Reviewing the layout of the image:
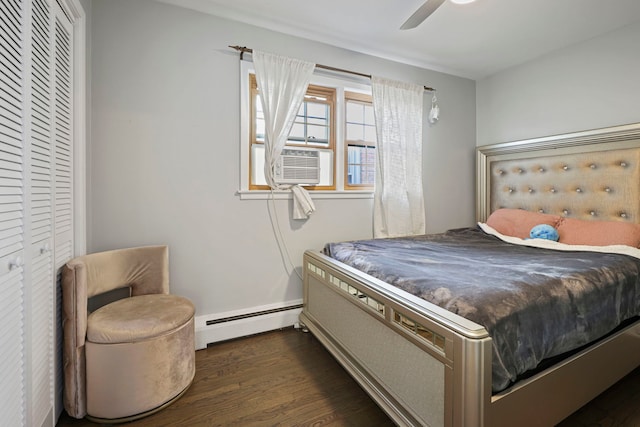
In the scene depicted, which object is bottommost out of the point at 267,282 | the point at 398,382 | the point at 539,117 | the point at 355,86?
the point at 398,382

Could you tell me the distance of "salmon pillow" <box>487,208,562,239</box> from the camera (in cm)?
251

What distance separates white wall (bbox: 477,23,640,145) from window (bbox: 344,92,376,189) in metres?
1.46

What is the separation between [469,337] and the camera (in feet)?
3.10

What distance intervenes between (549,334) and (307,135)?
212 cm

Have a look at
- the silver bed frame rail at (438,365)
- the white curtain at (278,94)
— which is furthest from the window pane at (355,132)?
the silver bed frame rail at (438,365)

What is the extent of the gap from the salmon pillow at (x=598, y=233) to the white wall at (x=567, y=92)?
85 centimetres

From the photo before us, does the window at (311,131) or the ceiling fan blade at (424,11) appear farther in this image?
the window at (311,131)

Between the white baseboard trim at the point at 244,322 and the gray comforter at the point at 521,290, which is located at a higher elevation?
the gray comforter at the point at 521,290

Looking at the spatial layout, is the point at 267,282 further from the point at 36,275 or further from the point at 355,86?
the point at 355,86

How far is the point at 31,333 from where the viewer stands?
1.16 metres

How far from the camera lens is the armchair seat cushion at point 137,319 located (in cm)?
139

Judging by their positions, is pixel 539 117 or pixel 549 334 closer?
pixel 549 334

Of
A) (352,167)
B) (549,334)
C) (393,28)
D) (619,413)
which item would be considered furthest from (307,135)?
(619,413)

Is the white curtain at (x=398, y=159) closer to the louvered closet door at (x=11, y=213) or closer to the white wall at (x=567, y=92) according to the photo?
the white wall at (x=567, y=92)
